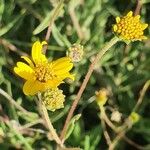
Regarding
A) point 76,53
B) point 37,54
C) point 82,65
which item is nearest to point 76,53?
point 76,53

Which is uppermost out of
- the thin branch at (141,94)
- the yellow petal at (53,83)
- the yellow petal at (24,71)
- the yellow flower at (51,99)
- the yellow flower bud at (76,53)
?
the yellow petal at (24,71)

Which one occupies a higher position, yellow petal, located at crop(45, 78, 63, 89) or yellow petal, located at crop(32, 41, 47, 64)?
yellow petal, located at crop(32, 41, 47, 64)

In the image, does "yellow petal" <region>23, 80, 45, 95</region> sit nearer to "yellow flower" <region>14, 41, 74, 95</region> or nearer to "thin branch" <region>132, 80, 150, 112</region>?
"yellow flower" <region>14, 41, 74, 95</region>

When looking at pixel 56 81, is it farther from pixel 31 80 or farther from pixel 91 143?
pixel 91 143

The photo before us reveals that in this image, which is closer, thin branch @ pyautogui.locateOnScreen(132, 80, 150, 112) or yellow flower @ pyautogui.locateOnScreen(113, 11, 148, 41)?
yellow flower @ pyautogui.locateOnScreen(113, 11, 148, 41)

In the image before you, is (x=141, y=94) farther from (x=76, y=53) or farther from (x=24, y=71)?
(x=24, y=71)

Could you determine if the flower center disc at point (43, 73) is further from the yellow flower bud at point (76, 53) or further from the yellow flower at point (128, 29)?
the yellow flower at point (128, 29)

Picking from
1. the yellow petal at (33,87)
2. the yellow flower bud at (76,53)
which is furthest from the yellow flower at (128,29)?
the yellow petal at (33,87)

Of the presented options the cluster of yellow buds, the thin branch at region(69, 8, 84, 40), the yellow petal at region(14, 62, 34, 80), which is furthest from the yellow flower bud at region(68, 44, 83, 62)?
A: the thin branch at region(69, 8, 84, 40)
